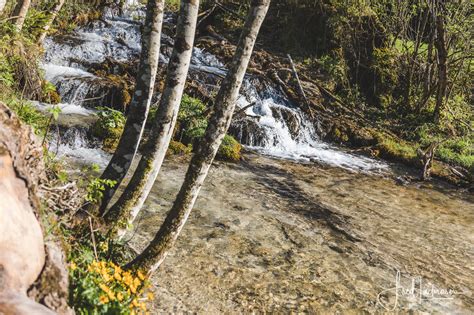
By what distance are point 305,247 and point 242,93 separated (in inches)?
390

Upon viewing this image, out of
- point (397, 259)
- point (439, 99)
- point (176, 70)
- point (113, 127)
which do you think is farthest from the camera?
point (439, 99)

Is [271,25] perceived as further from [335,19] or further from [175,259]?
[175,259]

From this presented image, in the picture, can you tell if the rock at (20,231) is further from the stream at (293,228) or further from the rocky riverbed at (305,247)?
the rocky riverbed at (305,247)

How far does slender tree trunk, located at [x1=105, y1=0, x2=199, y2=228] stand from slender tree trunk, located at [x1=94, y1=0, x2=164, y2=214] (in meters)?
0.29

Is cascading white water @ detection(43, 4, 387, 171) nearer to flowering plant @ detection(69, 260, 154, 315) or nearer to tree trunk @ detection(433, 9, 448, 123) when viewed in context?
tree trunk @ detection(433, 9, 448, 123)

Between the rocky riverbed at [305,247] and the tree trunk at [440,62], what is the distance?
876 centimetres

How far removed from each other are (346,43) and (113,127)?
578 inches

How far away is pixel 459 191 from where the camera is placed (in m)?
12.7

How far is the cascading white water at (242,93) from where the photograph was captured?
13.3 meters

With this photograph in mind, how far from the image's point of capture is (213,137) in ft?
13.4

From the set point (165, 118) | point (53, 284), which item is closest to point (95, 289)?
point (53, 284)

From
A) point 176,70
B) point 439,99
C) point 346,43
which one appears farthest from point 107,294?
point 346,43

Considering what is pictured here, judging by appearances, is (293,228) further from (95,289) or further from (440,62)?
(440,62)

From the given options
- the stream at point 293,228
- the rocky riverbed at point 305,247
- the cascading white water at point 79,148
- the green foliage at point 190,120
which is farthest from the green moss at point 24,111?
the green foliage at point 190,120
